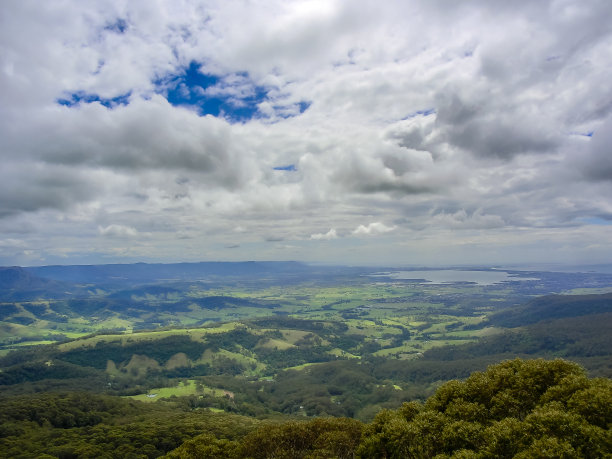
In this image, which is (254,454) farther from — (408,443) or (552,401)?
(552,401)

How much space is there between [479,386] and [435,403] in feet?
18.9

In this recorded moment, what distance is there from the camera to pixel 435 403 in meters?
43.2

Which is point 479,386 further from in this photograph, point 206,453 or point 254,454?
point 206,453

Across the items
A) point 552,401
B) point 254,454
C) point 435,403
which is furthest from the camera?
point 254,454

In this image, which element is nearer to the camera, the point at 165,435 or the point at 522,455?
the point at 522,455

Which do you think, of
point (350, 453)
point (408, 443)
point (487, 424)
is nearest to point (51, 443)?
point (350, 453)

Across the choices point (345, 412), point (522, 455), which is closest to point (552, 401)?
point (522, 455)

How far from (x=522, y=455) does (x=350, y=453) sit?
2213 cm

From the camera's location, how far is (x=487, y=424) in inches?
1425

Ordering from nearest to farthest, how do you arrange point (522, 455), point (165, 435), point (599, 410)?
point (522, 455), point (599, 410), point (165, 435)

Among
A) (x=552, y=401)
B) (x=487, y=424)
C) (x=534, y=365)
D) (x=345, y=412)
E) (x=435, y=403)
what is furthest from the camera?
(x=345, y=412)

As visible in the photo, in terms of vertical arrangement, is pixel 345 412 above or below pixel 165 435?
below

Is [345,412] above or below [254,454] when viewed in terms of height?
below

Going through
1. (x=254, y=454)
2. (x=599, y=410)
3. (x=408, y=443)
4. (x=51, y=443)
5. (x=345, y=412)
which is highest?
(x=599, y=410)
